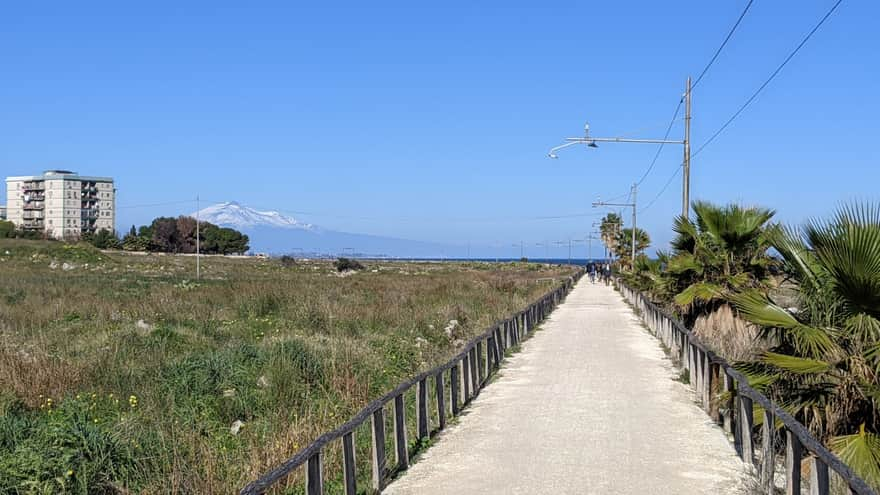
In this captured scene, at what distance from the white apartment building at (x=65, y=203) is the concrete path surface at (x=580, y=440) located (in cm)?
17869

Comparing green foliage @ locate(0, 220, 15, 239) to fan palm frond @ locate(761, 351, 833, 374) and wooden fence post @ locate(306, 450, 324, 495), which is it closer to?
fan palm frond @ locate(761, 351, 833, 374)

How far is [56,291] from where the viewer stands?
3219 cm

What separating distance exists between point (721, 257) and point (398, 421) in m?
12.6

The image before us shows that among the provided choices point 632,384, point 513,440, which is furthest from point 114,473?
point 632,384

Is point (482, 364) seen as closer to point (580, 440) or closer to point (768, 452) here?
point (580, 440)

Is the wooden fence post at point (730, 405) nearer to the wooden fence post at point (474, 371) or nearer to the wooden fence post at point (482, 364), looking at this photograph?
the wooden fence post at point (474, 371)

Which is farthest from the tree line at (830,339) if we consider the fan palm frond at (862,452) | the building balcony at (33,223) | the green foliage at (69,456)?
the building balcony at (33,223)

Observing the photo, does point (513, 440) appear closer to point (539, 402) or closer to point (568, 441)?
point (568, 441)

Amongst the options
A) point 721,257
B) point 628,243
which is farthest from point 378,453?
point 628,243

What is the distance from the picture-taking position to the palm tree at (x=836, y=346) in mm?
8883

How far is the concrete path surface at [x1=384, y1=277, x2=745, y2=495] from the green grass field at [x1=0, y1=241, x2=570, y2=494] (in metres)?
1.57

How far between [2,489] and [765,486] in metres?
6.89

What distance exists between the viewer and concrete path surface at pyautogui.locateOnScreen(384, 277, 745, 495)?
8.49m

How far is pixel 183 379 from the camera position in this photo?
1352cm
